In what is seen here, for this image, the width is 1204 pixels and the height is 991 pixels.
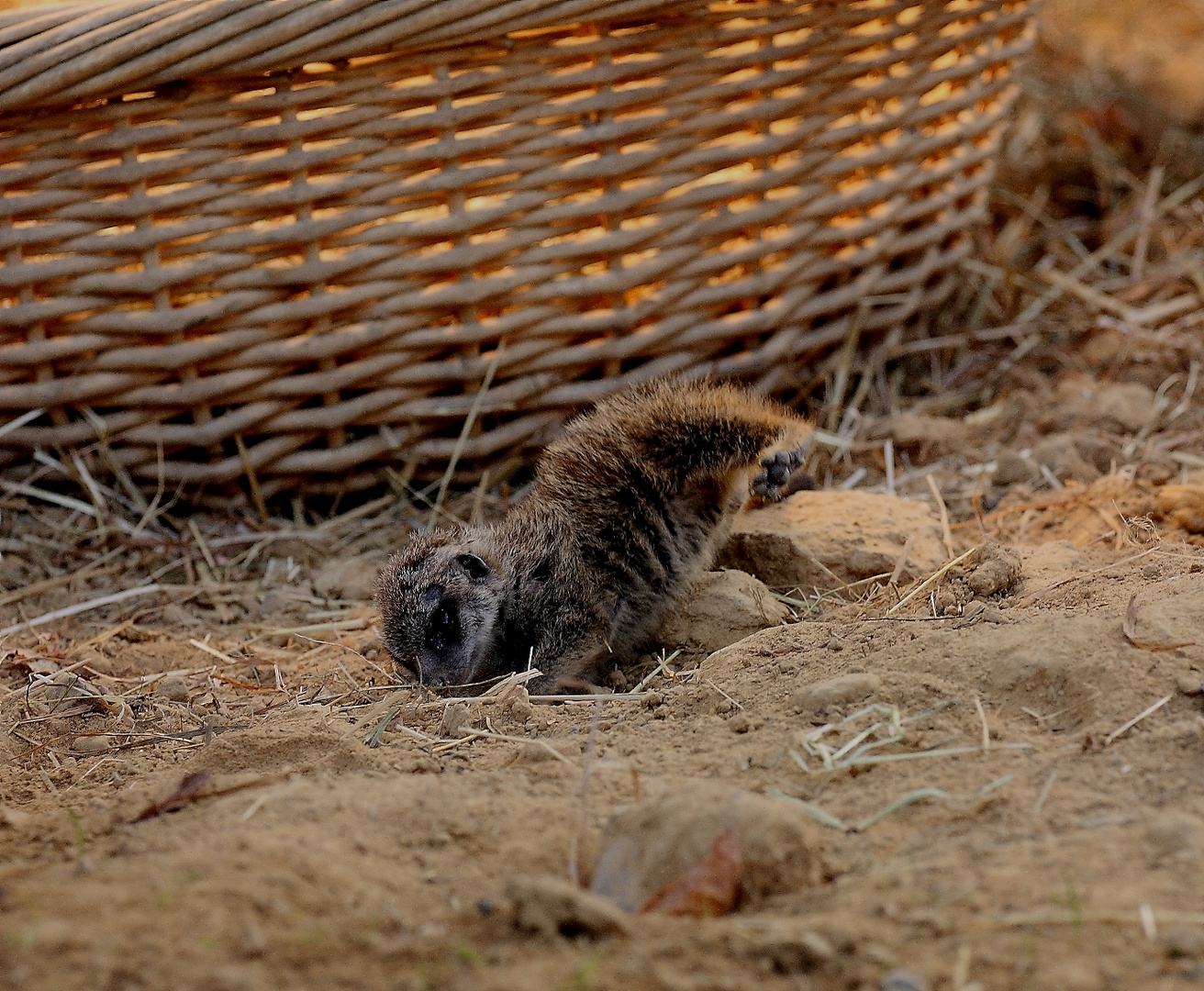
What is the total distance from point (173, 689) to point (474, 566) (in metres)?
0.98

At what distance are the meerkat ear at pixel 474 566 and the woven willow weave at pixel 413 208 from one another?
2.52 feet

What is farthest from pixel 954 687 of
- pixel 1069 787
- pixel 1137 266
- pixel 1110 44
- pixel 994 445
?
pixel 1110 44

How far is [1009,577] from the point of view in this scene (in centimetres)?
322

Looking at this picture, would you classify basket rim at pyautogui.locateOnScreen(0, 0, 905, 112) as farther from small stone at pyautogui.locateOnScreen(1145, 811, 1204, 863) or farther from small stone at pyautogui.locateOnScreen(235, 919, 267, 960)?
small stone at pyautogui.locateOnScreen(1145, 811, 1204, 863)

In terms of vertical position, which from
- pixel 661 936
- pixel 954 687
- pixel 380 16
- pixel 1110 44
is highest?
pixel 380 16

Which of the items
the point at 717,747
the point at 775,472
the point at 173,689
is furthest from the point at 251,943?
the point at 775,472

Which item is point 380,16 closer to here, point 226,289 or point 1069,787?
point 226,289

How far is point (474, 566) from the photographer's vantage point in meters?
3.77

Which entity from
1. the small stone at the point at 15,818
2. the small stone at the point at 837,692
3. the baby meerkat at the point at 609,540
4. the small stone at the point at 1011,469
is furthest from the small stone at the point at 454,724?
the small stone at the point at 1011,469

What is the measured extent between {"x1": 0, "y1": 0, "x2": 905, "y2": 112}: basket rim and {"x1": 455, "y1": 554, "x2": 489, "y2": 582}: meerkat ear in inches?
64.7

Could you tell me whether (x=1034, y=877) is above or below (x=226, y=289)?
below

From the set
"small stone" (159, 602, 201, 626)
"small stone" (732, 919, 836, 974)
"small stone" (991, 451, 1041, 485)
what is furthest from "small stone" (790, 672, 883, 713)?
"small stone" (159, 602, 201, 626)

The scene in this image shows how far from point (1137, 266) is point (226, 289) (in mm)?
4189

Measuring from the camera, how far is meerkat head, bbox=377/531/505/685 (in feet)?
11.6
